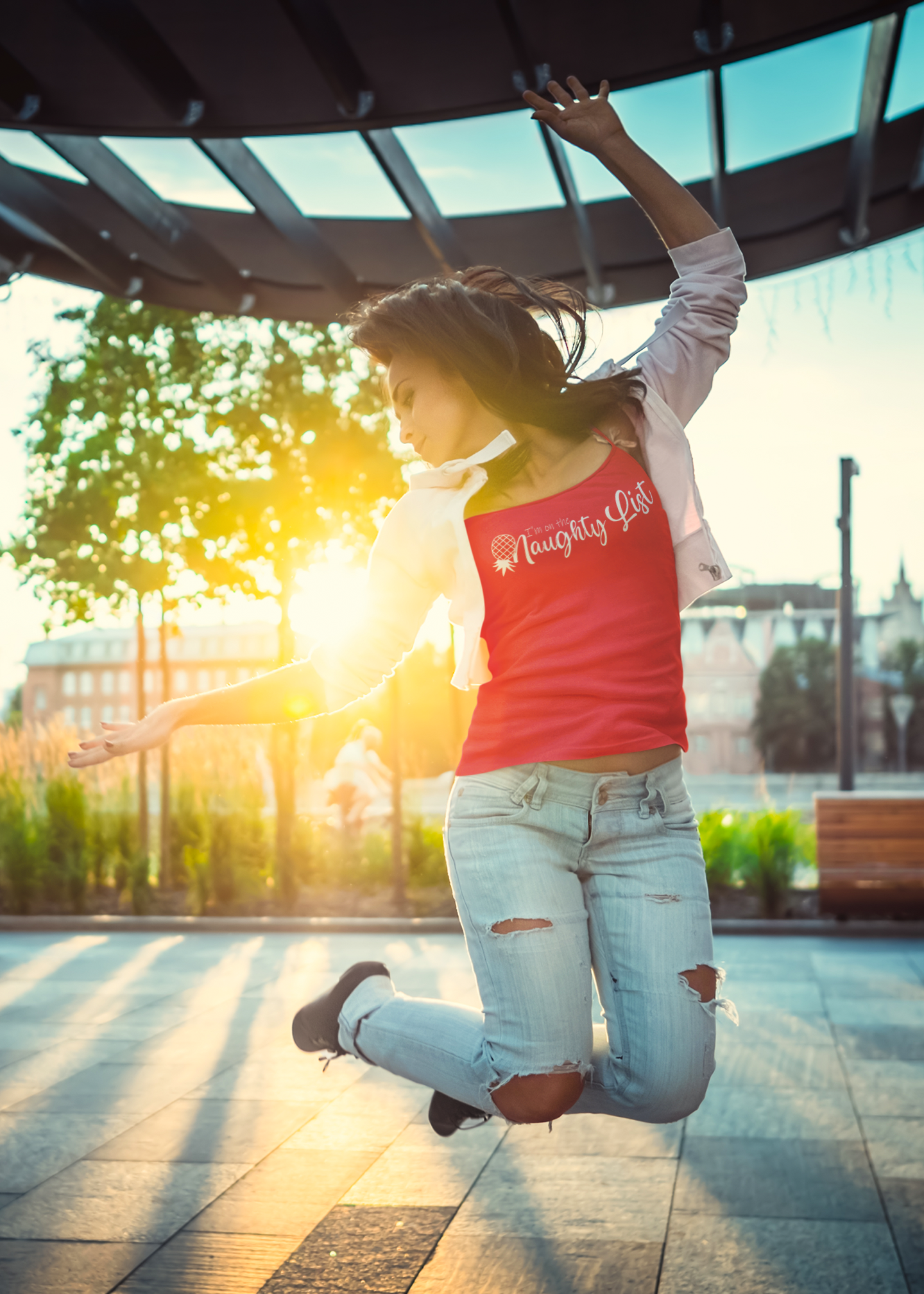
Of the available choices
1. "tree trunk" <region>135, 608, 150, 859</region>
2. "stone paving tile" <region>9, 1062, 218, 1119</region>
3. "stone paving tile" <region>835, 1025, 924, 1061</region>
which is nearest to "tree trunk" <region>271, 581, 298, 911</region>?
"tree trunk" <region>135, 608, 150, 859</region>

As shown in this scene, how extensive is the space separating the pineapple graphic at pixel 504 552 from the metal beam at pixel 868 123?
2123mm

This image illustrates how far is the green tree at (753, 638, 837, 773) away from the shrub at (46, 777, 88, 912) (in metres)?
5.32

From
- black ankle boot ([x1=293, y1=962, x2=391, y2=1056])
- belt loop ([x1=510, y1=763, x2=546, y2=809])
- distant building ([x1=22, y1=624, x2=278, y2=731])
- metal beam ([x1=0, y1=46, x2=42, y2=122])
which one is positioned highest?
metal beam ([x1=0, y1=46, x2=42, y2=122])

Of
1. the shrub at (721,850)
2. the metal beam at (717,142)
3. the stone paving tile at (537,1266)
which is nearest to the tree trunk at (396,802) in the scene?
the shrub at (721,850)

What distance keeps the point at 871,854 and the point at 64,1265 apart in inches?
242

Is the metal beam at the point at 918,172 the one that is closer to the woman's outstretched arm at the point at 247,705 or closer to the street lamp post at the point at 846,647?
the woman's outstretched arm at the point at 247,705

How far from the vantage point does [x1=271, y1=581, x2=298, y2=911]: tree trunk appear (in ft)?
29.2

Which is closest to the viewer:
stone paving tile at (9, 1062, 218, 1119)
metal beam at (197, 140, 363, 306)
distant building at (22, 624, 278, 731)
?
stone paving tile at (9, 1062, 218, 1119)

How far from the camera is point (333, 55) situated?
11.9ft

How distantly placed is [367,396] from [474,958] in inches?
274

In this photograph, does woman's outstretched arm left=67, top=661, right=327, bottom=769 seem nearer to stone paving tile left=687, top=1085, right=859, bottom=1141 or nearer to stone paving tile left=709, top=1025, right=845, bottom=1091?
stone paving tile left=687, top=1085, right=859, bottom=1141

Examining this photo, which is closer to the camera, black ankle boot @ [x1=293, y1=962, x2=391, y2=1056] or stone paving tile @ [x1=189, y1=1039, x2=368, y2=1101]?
black ankle boot @ [x1=293, y1=962, x2=391, y2=1056]

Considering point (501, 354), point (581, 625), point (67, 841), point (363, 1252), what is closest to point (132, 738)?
point (581, 625)

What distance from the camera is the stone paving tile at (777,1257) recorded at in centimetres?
251
